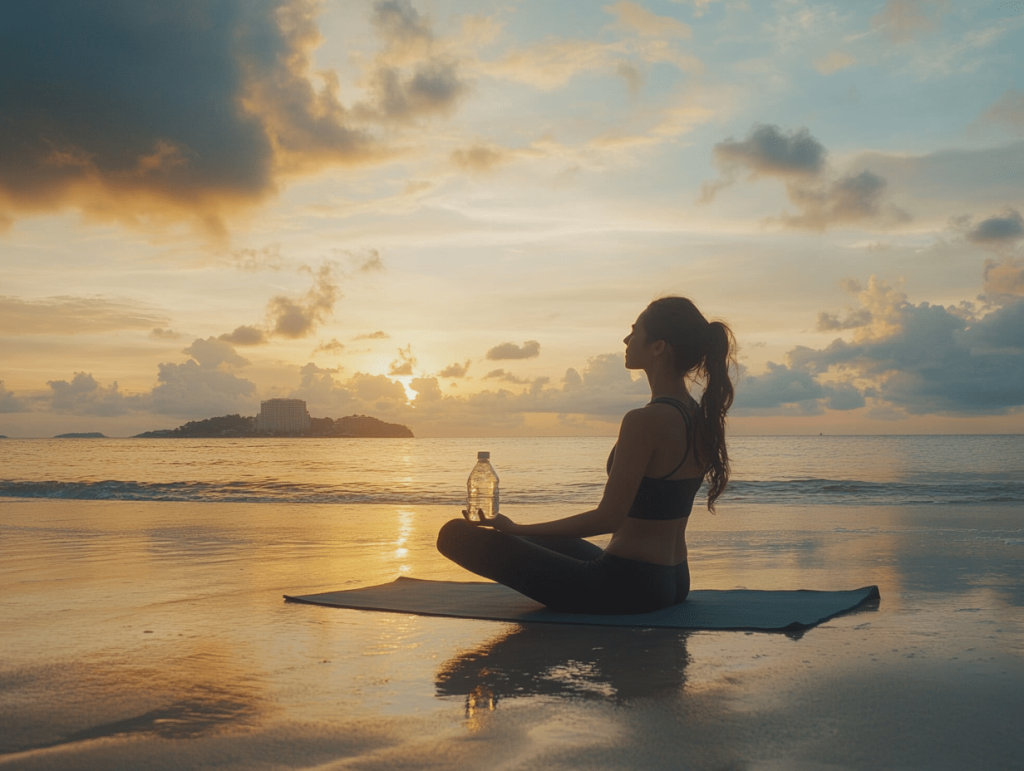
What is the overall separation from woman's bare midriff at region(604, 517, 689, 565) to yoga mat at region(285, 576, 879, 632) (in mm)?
371

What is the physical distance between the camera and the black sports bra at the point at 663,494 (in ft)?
14.7

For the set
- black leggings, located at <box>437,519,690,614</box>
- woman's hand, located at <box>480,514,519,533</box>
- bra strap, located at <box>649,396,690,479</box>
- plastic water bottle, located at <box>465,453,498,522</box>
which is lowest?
black leggings, located at <box>437,519,690,614</box>

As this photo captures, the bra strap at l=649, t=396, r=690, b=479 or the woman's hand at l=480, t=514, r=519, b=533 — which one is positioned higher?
the bra strap at l=649, t=396, r=690, b=479

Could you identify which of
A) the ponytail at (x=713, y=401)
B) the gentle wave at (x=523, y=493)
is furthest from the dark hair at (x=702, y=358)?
the gentle wave at (x=523, y=493)

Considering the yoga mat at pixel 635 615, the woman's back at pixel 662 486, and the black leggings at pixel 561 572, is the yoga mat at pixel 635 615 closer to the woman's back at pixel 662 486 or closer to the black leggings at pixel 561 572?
the black leggings at pixel 561 572

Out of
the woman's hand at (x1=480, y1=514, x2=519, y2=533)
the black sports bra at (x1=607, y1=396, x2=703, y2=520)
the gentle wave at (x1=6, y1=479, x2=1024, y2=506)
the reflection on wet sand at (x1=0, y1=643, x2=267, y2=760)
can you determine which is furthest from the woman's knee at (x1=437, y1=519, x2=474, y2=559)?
the gentle wave at (x1=6, y1=479, x2=1024, y2=506)

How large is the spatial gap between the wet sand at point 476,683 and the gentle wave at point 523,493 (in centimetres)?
1360

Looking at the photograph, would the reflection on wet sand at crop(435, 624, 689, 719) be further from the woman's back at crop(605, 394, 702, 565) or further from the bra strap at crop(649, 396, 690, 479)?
the bra strap at crop(649, 396, 690, 479)

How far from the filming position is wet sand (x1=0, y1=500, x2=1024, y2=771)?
2.66 meters

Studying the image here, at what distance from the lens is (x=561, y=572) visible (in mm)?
4824

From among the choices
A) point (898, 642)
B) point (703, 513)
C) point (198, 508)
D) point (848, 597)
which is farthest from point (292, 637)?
point (198, 508)

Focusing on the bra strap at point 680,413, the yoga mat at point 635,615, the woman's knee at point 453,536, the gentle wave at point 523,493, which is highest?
the bra strap at point 680,413

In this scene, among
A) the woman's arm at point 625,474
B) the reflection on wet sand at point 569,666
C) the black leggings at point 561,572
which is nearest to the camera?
the reflection on wet sand at point 569,666

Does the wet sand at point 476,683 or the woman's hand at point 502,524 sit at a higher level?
the woman's hand at point 502,524
